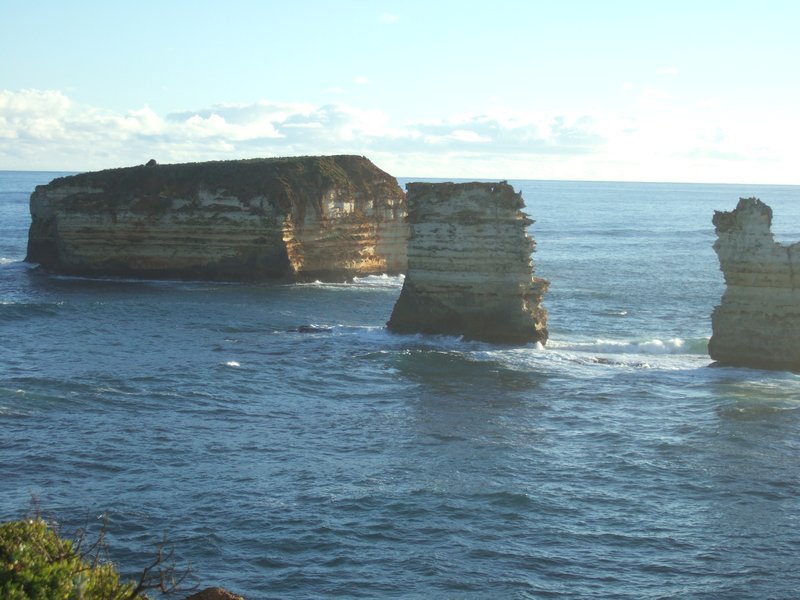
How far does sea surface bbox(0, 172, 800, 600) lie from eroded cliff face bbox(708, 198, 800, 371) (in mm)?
1246

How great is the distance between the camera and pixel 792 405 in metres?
35.0

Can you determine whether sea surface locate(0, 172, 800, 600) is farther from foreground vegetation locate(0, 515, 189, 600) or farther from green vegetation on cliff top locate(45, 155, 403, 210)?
green vegetation on cliff top locate(45, 155, 403, 210)

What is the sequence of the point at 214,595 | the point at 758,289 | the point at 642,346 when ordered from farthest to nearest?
the point at 642,346
the point at 758,289
the point at 214,595

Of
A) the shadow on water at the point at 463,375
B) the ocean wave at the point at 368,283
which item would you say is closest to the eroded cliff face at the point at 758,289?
the shadow on water at the point at 463,375

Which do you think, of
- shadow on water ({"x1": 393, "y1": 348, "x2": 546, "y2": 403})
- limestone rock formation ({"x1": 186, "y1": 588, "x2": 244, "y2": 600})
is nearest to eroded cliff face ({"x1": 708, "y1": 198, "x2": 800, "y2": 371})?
shadow on water ({"x1": 393, "y1": 348, "x2": 546, "y2": 403})

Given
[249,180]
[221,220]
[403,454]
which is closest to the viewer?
[403,454]

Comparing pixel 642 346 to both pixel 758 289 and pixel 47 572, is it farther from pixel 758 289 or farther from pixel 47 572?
pixel 47 572

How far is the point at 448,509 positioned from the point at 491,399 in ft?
40.2

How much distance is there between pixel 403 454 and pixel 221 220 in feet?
137

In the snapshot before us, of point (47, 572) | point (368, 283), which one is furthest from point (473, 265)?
point (47, 572)

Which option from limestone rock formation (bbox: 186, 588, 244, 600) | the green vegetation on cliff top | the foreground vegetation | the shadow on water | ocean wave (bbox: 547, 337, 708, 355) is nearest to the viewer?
the foreground vegetation

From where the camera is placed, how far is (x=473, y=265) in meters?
46.3

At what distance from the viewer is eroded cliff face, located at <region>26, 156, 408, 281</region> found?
68625 millimetres

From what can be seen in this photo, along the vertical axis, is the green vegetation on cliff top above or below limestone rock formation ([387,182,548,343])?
above
